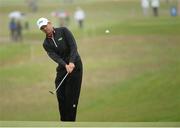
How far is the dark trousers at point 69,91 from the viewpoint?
7234 mm

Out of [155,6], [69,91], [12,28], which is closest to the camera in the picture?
[69,91]

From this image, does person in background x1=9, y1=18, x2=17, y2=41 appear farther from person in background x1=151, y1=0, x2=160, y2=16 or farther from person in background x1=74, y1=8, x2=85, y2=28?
person in background x1=151, y1=0, x2=160, y2=16

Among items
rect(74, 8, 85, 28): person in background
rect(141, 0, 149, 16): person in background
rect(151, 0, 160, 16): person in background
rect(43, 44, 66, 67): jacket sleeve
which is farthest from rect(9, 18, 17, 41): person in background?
rect(43, 44, 66, 67): jacket sleeve

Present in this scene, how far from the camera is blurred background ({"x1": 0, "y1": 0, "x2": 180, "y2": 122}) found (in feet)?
33.4

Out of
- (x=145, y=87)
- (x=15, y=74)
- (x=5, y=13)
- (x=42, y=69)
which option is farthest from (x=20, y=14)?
(x=145, y=87)

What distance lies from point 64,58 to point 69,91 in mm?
405

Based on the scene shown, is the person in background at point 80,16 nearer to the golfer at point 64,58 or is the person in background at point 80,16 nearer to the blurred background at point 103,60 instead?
the blurred background at point 103,60

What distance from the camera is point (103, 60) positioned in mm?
12086

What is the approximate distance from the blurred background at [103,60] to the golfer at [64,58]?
195 centimetres

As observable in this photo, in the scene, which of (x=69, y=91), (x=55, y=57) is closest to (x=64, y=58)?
(x=55, y=57)

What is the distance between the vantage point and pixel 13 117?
10750mm

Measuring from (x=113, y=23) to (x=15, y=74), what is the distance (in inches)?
111

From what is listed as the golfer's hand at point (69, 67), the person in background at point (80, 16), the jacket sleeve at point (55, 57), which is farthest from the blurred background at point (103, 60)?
the golfer's hand at point (69, 67)

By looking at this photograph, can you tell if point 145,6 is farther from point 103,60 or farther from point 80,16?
point 80,16
